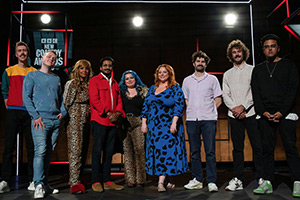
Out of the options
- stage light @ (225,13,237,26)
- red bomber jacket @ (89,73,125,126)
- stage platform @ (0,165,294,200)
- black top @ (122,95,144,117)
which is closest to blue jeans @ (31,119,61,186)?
stage platform @ (0,165,294,200)

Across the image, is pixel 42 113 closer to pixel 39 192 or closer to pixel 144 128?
pixel 39 192

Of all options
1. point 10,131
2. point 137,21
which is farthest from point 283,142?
point 137,21

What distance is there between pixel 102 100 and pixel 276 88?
183cm

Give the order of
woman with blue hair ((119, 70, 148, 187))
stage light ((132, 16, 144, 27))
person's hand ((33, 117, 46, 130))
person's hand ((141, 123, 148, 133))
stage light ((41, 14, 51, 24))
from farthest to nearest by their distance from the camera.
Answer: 1. stage light ((132, 16, 144, 27))
2. stage light ((41, 14, 51, 24))
3. woman with blue hair ((119, 70, 148, 187))
4. person's hand ((141, 123, 148, 133))
5. person's hand ((33, 117, 46, 130))

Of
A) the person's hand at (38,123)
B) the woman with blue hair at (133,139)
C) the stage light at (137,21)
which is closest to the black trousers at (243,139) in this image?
the woman with blue hair at (133,139)

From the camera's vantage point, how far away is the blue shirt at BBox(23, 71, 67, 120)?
2.66 m

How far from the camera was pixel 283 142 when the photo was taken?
2.58 meters

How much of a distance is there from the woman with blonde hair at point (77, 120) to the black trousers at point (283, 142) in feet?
6.26

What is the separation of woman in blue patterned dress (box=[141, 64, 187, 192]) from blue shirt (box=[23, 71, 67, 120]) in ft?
3.27

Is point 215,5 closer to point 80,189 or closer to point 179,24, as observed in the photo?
point 179,24

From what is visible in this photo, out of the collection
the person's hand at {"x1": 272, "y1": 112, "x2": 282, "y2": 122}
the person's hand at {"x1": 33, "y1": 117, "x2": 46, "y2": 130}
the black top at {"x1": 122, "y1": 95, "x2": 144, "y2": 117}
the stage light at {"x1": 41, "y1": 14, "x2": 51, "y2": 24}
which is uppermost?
the stage light at {"x1": 41, "y1": 14, "x2": 51, "y2": 24}

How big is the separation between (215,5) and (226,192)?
13.6 feet

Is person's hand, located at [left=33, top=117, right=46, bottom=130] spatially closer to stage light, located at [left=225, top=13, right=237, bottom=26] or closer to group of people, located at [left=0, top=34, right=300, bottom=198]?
group of people, located at [left=0, top=34, right=300, bottom=198]

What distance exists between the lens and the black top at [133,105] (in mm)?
3254
